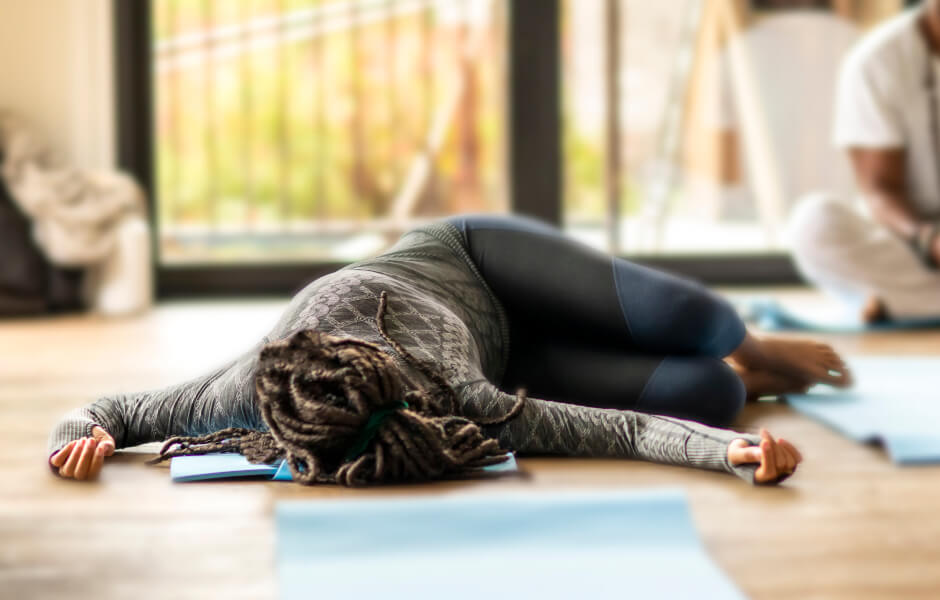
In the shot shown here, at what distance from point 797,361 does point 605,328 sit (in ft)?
1.39

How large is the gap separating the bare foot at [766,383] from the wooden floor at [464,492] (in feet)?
0.16

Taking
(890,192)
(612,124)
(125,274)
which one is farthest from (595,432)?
(612,124)

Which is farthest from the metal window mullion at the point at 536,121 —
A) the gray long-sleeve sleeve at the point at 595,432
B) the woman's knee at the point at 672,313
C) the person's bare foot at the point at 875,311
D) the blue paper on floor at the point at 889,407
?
the gray long-sleeve sleeve at the point at 595,432

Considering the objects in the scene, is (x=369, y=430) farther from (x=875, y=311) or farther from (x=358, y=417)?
(x=875, y=311)

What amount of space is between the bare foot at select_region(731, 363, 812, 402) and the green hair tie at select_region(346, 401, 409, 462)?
2.80 feet

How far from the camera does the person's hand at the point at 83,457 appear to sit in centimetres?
157

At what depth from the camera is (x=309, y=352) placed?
4.54ft

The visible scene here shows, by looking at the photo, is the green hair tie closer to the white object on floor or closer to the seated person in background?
the seated person in background

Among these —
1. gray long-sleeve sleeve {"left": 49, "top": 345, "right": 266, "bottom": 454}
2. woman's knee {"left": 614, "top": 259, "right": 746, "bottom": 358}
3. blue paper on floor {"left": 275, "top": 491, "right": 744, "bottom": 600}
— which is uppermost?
woman's knee {"left": 614, "top": 259, "right": 746, "bottom": 358}

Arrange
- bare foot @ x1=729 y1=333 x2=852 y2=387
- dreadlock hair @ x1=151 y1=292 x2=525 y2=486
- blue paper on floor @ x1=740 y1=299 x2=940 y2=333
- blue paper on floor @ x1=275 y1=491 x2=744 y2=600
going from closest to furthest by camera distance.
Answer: blue paper on floor @ x1=275 y1=491 x2=744 y2=600 → dreadlock hair @ x1=151 y1=292 x2=525 y2=486 → bare foot @ x1=729 y1=333 x2=852 y2=387 → blue paper on floor @ x1=740 y1=299 x2=940 y2=333

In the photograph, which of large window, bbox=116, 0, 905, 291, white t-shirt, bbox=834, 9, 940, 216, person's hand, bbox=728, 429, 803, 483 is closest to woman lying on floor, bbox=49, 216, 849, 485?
person's hand, bbox=728, 429, 803, 483

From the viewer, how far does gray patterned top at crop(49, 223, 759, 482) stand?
1.55 meters

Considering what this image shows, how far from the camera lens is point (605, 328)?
1806 millimetres

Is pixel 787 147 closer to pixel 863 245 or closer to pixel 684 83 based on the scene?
pixel 684 83
